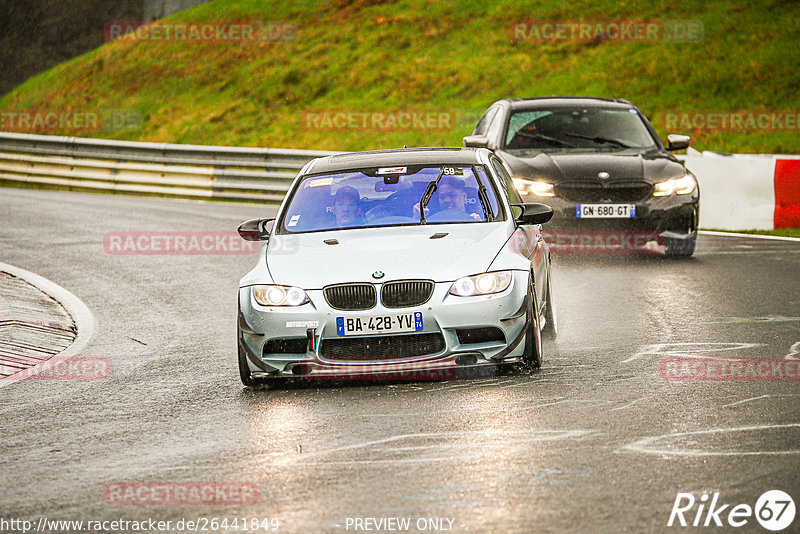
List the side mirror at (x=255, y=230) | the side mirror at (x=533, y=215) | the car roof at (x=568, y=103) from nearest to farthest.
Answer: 1. the side mirror at (x=533, y=215)
2. the side mirror at (x=255, y=230)
3. the car roof at (x=568, y=103)

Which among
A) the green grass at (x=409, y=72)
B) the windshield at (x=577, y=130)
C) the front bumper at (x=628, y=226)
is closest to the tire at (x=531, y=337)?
the front bumper at (x=628, y=226)

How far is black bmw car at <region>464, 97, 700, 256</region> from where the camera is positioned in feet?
46.6

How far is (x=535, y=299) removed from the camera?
8680mm

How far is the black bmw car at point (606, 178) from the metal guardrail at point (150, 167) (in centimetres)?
766

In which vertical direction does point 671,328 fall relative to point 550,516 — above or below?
below

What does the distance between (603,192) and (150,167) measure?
540 inches

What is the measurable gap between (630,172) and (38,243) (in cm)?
797

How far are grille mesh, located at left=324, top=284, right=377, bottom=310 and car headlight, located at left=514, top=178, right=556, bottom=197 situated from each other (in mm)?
6372

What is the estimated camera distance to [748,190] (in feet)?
60.3

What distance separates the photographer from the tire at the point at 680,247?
14.8m

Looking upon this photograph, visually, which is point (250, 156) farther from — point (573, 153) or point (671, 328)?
point (671, 328)

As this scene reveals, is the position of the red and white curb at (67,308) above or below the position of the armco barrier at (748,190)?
above

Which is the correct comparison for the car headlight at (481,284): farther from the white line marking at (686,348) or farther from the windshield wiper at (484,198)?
the white line marking at (686,348)

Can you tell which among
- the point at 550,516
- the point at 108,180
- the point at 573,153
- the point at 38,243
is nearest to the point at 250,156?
the point at 108,180
